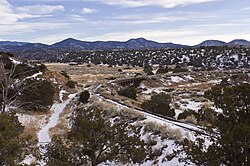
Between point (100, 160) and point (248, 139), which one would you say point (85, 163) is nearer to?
point (100, 160)

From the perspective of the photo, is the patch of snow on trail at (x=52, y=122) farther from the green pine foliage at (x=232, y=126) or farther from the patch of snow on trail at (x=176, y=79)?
the patch of snow on trail at (x=176, y=79)

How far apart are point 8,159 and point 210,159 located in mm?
6616

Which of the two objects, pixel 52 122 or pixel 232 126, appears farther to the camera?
pixel 52 122

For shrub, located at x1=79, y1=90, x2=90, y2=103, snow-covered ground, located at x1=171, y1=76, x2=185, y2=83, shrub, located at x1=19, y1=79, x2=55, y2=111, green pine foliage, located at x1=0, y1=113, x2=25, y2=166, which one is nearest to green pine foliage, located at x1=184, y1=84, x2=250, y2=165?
green pine foliage, located at x1=0, y1=113, x2=25, y2=166

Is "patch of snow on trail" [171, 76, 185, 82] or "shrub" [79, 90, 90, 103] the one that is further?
"patch of snow on trail" [171, 76, 185, 82]

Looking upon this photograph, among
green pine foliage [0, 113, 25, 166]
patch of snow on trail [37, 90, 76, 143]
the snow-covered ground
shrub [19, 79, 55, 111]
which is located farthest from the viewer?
the snow-covered ground

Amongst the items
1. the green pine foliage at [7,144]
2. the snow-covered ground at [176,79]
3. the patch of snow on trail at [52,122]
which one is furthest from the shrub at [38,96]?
the snow-covered ground at [176,79]

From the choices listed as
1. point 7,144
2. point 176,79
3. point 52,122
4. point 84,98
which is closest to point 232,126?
point 7,144

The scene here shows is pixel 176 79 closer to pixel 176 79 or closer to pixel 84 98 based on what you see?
pixel 176 79

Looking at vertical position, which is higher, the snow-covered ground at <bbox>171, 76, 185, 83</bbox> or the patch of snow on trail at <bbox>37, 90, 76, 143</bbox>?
the patch of snow on trail at <bbox>37, 90, 76, 143</bbox>

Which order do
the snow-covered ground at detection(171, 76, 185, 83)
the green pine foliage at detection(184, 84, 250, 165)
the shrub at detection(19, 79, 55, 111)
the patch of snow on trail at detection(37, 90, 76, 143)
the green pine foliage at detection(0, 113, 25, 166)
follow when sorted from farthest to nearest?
1. the snow-covered ground at detection(171, 76, 185, 83)
2. the shrub at detection(19, 79, 55, 111)
3. the patch of snow on trail at detection(37, 90, 76, 143)
4. the green pine foliage at detection(0, 113, 25, 166)
5. the green pine foliage at detection(184, 84, 250, 165)

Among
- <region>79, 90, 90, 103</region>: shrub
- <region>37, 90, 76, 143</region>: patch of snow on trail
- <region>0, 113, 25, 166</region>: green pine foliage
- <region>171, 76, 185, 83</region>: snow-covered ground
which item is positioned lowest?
<region>171, 76, 185, 83</region>: snow-covered ground

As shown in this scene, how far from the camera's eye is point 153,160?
17.0 m

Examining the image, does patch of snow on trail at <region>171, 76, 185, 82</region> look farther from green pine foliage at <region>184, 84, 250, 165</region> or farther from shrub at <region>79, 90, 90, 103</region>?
green pine foliage at <region>184, 84, 250, 165</region>
